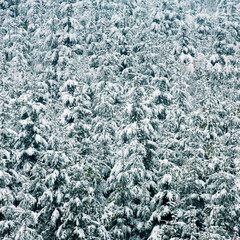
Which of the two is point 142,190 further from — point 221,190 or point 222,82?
point 222,82

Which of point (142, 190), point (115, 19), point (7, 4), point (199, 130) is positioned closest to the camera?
point (142, 190)

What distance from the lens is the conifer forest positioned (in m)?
18.0

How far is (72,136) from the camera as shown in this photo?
2277 centimetres

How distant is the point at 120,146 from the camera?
22.1m

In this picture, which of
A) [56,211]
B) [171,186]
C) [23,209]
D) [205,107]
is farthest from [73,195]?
[205,107]

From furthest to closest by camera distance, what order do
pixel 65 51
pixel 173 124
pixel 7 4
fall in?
pixel 7 4, pixel 65 51, pixel 173 124

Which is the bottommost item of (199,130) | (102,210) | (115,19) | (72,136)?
(102,210)

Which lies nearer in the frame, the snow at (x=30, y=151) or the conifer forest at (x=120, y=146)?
the conifer forest at (x=120, y=146)

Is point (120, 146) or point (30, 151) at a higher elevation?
point (120, 146)

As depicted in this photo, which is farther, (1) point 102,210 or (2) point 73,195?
(1) point 102,210

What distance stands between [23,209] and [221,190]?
993cm

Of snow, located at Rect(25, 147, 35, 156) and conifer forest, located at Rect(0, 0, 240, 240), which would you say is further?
snow, located at Rect(25, 147, 35, 156)

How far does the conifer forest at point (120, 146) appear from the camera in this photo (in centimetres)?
1805

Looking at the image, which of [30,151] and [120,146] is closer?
[30,151]
